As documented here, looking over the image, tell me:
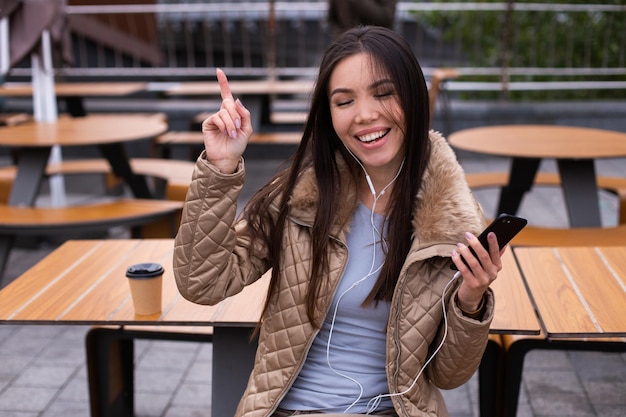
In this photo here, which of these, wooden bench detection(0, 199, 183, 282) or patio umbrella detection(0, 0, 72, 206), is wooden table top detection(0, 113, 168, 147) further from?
patio umbrella detection(0, 0, 72, 206)

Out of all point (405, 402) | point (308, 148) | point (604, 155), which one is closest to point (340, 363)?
point (405, 402)

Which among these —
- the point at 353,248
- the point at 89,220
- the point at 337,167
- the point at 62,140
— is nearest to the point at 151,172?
the point at 62,140

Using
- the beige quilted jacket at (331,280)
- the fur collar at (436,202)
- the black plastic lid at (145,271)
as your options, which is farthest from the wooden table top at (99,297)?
the fur collar at (436,202)

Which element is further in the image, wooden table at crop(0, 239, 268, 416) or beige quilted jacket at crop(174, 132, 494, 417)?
wooden table at crop(0, 239, 268, 416)

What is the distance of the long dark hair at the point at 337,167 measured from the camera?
1898 millimetres

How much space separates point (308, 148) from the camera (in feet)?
6.89

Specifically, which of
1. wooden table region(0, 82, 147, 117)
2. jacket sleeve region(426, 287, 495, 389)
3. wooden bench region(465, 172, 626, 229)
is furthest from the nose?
wooden table region(0, 82, 147, 117)

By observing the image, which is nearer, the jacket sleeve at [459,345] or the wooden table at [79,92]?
the jacket sleeve at [459,345]

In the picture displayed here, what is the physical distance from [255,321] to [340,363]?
1.13 ft

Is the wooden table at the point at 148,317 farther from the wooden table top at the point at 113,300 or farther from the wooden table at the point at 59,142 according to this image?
the wooden table at the point at 59,142

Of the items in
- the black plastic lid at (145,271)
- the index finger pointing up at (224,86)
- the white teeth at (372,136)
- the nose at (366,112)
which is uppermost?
the index finger pointing up at (224,86)

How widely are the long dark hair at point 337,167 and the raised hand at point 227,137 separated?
22 centimetres

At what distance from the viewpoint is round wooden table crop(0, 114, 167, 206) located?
4486 millimetres

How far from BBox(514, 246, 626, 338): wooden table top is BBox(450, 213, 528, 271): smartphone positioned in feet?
1.57
